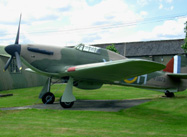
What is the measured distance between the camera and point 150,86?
43.2 feet

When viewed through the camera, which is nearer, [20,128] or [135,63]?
[20,128]

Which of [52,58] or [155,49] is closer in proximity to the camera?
[52,58]

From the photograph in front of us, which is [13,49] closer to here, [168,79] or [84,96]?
[84,96]

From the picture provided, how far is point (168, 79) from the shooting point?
1379 cm

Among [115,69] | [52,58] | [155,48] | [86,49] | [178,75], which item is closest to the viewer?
[115,69]

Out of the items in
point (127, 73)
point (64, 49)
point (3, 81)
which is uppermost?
point (64, 49)

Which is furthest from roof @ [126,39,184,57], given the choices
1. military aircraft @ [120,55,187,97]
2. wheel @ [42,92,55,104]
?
wheel @ [42,92,55,104]

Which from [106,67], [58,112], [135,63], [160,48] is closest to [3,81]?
[58,112]

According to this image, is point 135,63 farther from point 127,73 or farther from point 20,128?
point 20,128

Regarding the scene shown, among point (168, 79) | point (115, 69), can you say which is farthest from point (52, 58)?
point (168, 79)

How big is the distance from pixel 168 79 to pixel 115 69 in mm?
6225

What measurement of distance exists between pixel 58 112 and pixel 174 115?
4.52 metres

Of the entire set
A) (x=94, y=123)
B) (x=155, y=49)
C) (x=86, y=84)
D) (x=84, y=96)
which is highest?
(x=155, y=49)

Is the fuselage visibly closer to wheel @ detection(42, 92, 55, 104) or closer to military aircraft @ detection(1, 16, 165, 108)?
military aircraft @ detection(1, 16, 165, 108)
